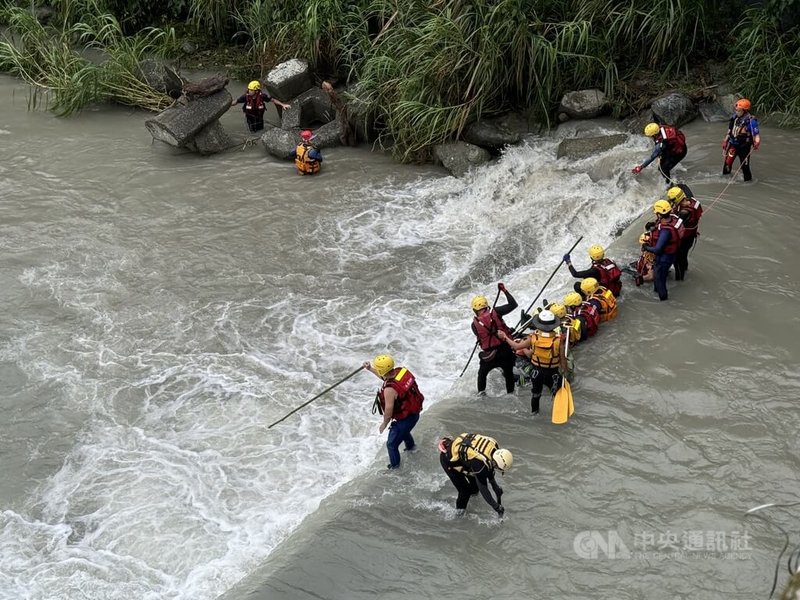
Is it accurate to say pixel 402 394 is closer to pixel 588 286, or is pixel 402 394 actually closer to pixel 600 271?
pixel 588 286

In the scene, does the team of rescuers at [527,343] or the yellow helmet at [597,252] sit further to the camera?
the yellow helmet at [597,252]

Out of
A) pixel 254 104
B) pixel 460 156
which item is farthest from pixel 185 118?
pixel 460 156

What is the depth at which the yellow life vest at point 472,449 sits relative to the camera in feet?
17.3

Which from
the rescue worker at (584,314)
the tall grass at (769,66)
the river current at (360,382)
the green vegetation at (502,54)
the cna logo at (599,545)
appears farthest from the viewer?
the green vegetation at (502,54)

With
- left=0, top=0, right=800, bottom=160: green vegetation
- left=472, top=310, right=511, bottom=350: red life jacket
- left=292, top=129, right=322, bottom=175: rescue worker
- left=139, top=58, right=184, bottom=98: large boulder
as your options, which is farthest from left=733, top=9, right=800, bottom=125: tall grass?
left=139, top=58, right=184, bottom=98: large boulder

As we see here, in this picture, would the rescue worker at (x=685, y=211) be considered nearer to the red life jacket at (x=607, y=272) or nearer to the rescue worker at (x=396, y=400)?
the red life jacket at (x=607, y=272)

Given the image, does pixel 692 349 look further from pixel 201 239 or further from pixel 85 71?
pixel 85 71

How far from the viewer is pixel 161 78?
1377 centimetres

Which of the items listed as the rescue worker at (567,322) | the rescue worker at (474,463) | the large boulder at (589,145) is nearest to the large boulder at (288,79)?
the large boulder at (589,145)

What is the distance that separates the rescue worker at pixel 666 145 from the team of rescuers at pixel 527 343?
5.00 feet

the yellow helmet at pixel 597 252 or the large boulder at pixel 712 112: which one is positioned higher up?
the large boulder at pixel 712 112

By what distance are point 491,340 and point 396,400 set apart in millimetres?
1093

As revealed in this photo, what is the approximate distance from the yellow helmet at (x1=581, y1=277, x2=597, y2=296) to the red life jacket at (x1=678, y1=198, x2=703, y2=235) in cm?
106

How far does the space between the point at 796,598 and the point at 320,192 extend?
9.09 m
